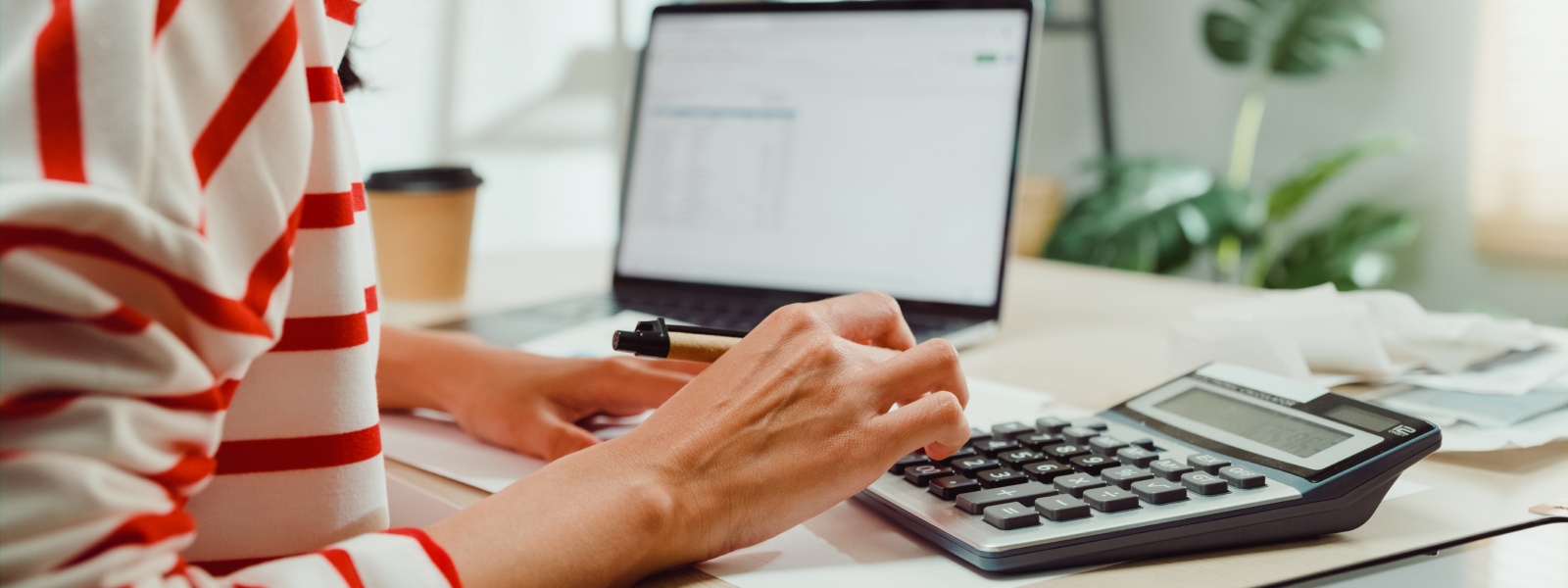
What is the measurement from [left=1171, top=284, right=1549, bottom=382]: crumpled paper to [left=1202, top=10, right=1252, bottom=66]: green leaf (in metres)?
1.79

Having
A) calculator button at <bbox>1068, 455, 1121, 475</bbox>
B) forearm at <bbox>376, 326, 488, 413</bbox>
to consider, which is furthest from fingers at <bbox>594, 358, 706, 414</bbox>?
calculator button at <bbox>1068, 455, 1121, 475</bbox>

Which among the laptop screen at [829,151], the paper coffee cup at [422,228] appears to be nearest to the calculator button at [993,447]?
the laptop screen at [829,151]

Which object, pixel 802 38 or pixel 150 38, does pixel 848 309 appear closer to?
pixel 150 38

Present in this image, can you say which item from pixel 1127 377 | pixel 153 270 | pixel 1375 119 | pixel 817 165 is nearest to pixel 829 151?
pixel 817 165

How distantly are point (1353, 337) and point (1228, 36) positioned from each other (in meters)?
1.91

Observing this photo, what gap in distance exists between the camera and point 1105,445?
0.48 metres

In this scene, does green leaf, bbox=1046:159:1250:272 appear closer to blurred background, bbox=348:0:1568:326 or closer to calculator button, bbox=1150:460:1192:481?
blurred background, bbox=348:0:1568:326

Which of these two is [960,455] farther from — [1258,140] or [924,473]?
[1258,140]

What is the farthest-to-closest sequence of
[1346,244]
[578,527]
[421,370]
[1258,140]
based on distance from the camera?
1. [1258,140]
2. [1346,244]
3. [421,370]
4. [578,527]

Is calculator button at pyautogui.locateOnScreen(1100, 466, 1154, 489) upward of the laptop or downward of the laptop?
downward

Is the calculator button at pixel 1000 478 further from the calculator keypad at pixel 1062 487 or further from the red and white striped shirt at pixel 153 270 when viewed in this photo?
the red and white striped shirt at pixel 153 270

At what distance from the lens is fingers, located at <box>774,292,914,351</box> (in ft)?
1.53

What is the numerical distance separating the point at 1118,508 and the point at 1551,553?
0.19m

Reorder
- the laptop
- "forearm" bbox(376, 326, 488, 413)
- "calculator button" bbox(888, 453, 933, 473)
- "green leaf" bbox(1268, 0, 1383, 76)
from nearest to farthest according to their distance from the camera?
"calculator button" bbox(888, 453, 933, 473) → "forearm" bbox(376, 326, 488, 413) → the laptop → "green leaf" bbox(1268, 0, 1383, 76)
